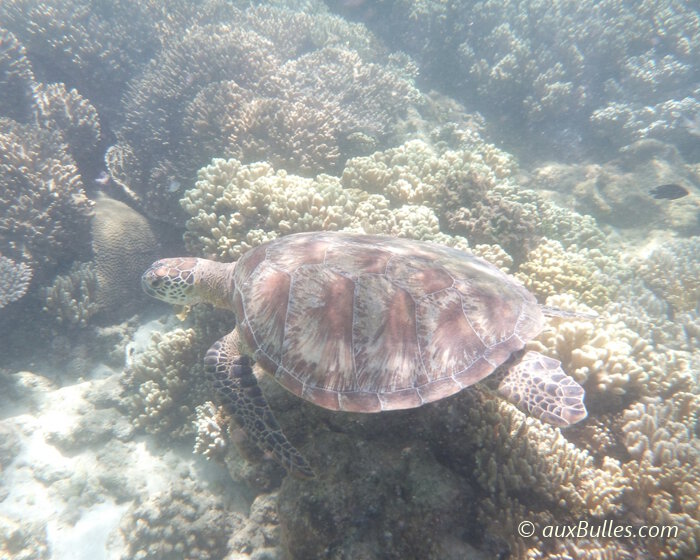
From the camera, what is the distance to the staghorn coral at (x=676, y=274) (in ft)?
18.9

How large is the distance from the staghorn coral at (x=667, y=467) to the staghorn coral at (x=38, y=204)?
804 cm

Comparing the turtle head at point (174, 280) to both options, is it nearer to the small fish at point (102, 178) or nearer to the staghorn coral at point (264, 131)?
the staghorn coral at point (264, 131)

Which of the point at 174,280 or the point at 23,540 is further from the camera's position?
the point at 23,540

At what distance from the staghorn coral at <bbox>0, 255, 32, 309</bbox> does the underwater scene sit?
3 cm

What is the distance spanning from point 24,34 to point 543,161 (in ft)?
47.7

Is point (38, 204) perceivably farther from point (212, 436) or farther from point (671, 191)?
point (671, 191)

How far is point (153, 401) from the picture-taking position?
4.53m

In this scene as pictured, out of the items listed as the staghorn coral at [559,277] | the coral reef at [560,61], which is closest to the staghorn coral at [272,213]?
the staghorn coral at [559,277]

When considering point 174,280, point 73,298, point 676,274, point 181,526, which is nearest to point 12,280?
point 73,298

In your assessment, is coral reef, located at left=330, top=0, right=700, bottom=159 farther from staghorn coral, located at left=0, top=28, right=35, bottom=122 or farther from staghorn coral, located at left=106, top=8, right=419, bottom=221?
staghorn coral, located at left=0, top=28, right=35, bottom=122

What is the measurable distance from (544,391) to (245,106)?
6.72 m

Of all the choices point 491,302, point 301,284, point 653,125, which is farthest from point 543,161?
point 301,284

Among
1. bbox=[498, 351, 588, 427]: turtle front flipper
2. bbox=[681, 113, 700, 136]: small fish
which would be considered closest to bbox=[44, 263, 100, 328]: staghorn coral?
bbox=[498, 351, 588, 427]: turtle front flipper

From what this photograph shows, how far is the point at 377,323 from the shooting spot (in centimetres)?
257
